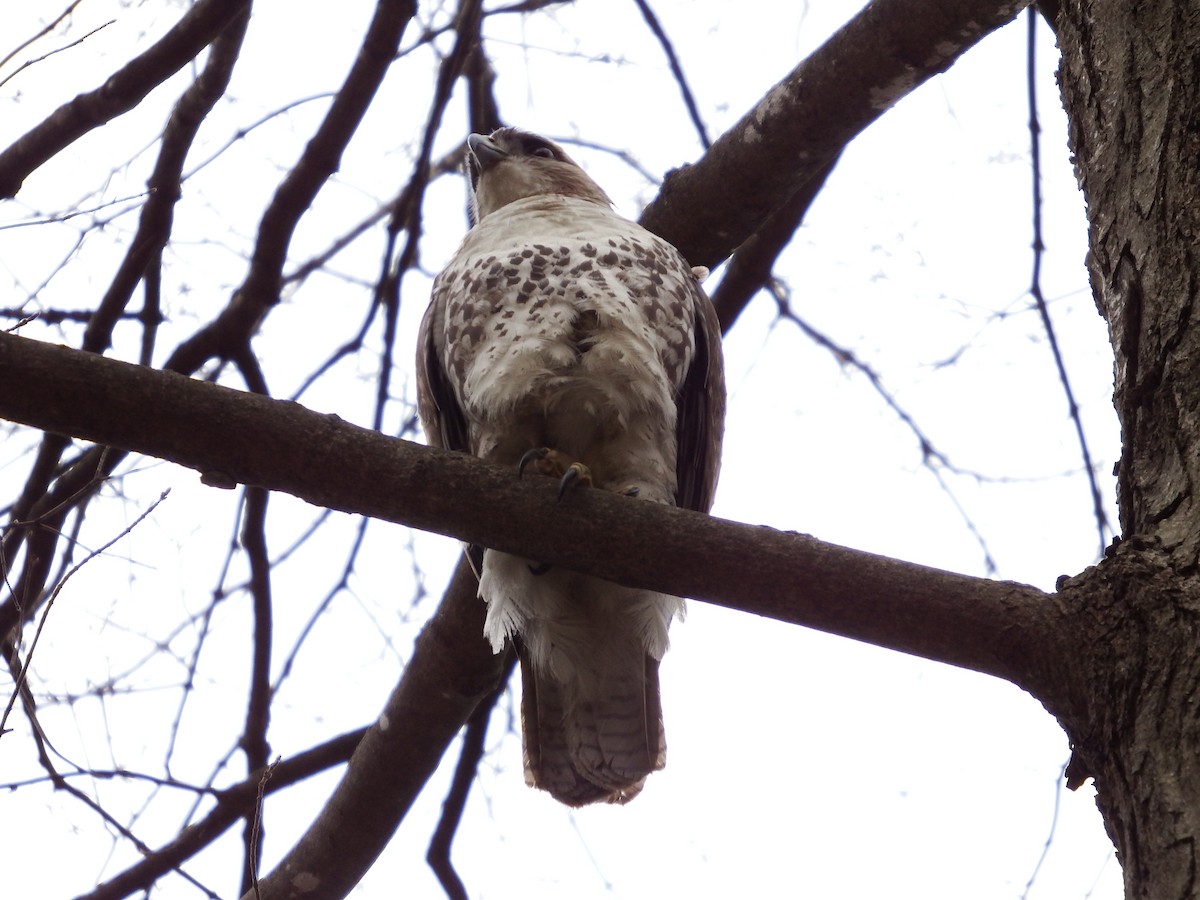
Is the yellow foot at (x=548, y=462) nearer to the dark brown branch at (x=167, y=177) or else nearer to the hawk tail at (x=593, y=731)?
the hawk tail at (x=593, y=731)

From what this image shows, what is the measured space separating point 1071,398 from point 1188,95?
5.55 feet

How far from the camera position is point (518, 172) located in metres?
4.60

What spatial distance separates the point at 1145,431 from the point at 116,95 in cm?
240

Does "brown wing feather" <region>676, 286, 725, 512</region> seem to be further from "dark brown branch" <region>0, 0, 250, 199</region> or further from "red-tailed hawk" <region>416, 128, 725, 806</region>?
"dark brown branch" <region>0, 0, 250, 199</region>

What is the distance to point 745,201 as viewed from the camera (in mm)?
3539

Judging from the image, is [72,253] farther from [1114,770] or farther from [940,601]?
[1114,770]

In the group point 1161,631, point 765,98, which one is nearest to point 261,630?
point 765,98

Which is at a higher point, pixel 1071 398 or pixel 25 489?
pixel 1071 398

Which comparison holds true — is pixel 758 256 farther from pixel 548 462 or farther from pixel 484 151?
pixel 548 462

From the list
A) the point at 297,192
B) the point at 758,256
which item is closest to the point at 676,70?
the point at 758,256

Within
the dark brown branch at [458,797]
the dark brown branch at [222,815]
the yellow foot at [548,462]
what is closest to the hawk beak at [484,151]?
the yellow foot at [548,462]

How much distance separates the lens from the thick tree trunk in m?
1.78

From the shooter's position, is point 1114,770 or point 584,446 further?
point 584,446

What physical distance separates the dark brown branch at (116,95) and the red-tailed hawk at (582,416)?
95cm
